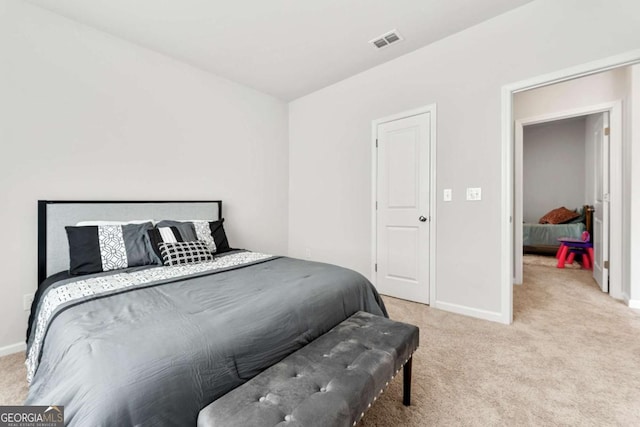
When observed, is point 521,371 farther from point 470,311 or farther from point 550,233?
point 550,233

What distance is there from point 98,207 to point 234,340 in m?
2.09

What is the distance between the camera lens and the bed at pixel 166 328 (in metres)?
0.84

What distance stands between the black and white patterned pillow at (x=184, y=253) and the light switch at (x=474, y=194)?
2.39 metres

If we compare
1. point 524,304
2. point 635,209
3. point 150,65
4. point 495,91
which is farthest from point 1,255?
point 635,209

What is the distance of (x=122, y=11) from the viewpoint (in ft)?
7.30

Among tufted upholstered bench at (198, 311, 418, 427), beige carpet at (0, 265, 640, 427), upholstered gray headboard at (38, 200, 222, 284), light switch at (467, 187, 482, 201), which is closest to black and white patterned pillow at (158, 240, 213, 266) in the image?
upholstered gray headboard at (38, 200, 222, 284)

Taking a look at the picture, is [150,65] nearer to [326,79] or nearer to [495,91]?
[326,79]

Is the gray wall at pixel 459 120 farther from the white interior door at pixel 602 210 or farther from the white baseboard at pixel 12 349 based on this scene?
the white baseboard at pixel 12 349

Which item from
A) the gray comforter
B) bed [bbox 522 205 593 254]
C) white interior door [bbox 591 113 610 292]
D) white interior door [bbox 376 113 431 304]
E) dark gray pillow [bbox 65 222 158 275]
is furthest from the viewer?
bed [bbox 522 205 593 254]

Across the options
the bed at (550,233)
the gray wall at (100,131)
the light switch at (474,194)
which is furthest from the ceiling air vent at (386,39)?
the bed at (550,233)

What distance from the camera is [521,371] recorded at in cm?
175

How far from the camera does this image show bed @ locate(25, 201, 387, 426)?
84 cm

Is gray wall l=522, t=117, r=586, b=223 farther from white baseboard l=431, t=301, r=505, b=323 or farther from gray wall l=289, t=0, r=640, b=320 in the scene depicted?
white baseboard l=431, t=301, r=505, b=323

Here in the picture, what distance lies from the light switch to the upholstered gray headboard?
2948mm
